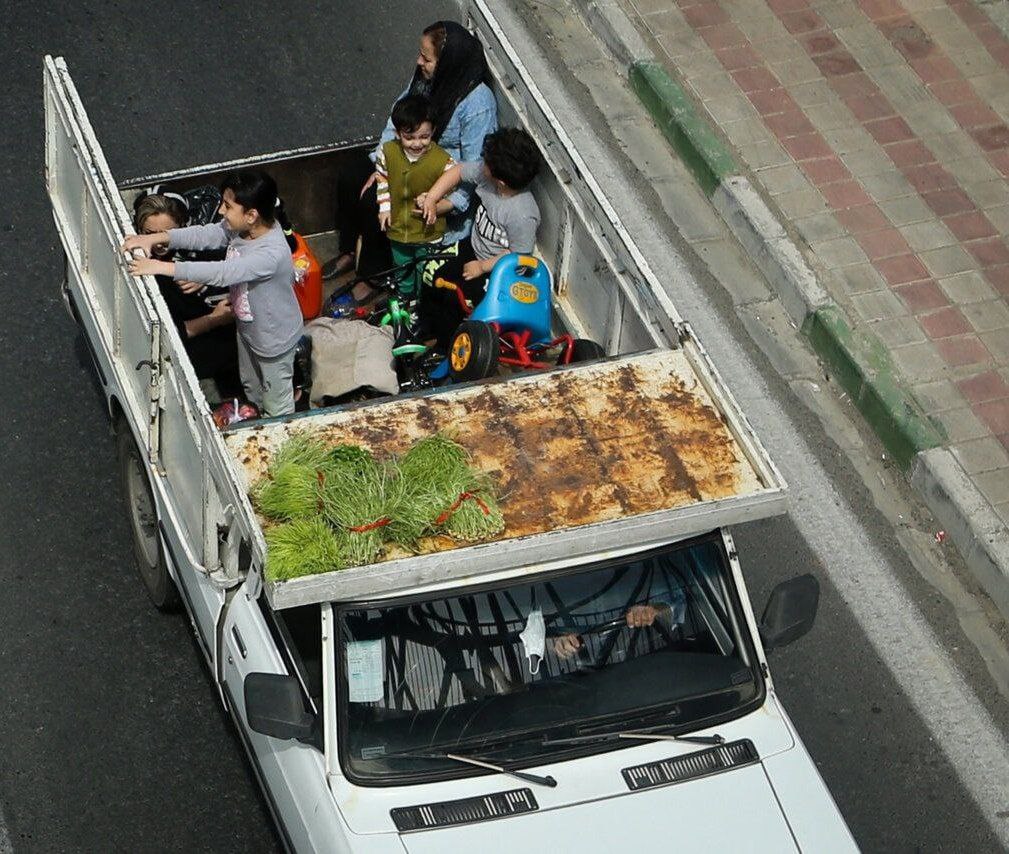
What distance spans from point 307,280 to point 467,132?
1.05 meters

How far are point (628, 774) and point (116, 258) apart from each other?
2.89 m

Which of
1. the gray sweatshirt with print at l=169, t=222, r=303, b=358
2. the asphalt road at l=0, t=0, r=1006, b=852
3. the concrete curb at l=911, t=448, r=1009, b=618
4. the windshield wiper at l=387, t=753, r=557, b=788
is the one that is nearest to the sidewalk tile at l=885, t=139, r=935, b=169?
the asphalt road at l=0, t=0, r=1006, b=852

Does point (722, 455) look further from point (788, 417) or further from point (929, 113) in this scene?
point (929, 113)

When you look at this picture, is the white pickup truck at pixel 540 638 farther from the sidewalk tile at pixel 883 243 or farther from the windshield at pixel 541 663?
the sidewalk tile at pixel 883 243

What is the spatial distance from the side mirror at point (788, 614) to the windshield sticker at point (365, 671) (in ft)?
4.52

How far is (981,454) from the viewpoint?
8.08m

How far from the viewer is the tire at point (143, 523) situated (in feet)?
22.8

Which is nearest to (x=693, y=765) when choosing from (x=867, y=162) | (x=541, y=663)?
(x=541, y=663)

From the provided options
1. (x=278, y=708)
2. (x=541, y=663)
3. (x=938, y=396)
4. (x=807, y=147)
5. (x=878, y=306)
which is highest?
(x=278, y=708)

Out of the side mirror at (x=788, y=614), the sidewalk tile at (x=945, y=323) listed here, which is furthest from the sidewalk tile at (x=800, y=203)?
the side mirror at (x=788, y=614)

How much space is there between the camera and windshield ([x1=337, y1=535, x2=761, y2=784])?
17.1 feet

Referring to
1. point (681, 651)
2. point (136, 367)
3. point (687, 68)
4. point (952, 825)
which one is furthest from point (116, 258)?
point (687, 68)

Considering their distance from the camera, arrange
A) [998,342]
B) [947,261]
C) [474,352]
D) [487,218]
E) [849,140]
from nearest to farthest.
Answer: [474,352] < [487,218] < [998,342] < [947,261] < [849,140]

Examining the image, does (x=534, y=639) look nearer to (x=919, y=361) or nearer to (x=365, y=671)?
(x=365, y=671)
